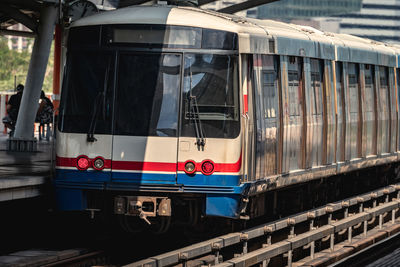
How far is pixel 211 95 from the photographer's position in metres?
13.0

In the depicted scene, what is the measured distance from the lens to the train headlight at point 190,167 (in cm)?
1294

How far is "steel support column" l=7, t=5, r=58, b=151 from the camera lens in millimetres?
22047

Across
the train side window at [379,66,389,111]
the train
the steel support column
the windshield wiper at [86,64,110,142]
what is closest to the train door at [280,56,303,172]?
the train

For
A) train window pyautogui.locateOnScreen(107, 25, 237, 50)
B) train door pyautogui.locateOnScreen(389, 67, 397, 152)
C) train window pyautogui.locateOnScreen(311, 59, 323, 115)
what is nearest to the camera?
train window pyautogui.locateOnScreen(107, 25, 237, 50)

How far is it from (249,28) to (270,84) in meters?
1.09

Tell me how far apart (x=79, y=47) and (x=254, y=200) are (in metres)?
3.26

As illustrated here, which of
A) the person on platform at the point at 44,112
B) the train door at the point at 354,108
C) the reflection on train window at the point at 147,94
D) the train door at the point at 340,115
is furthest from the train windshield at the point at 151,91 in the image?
the person on platform at the point at 44,112

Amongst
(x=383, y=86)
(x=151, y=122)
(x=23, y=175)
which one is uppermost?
(x=383, y=86)

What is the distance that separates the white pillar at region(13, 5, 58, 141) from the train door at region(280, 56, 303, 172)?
8.22 meters

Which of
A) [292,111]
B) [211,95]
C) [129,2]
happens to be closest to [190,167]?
[211,95]

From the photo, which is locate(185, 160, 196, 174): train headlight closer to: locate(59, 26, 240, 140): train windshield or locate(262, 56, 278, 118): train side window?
locate(59, 26, 240, 140): train windshield

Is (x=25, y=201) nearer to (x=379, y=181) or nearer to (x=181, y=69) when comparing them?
(x=181, y=69)

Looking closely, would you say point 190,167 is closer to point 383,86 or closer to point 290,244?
point 290,244

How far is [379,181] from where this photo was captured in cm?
2250
